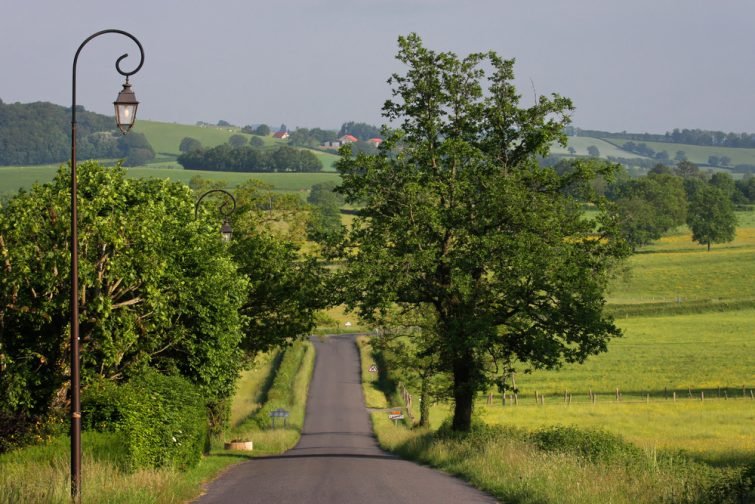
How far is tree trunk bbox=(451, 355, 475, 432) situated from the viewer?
3538 centimetres

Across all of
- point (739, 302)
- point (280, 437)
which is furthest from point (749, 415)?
point (739, 302)

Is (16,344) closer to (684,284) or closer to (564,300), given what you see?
(564,300)

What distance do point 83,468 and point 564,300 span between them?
59.8 feet

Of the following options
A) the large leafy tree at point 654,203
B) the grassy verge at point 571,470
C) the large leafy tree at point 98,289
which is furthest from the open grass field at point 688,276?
the large leafy tree at point 98,289

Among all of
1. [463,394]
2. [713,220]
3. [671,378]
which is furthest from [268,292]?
[713,220]

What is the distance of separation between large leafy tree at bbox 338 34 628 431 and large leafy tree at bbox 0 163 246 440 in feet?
17.4

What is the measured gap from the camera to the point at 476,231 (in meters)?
34.3

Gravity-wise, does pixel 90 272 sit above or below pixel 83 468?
above

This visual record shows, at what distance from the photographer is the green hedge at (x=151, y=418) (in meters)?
21.8

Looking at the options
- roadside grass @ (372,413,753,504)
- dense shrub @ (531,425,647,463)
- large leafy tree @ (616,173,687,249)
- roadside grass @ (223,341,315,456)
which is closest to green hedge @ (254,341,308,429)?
roadside grass @ (223,341,315,456)

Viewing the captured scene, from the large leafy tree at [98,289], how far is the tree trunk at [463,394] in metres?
8.42

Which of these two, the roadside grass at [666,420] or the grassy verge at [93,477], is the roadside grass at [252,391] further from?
the grassy verge at [93,477]

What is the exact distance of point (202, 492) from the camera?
828 inches

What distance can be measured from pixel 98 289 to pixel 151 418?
4498 millimetres
